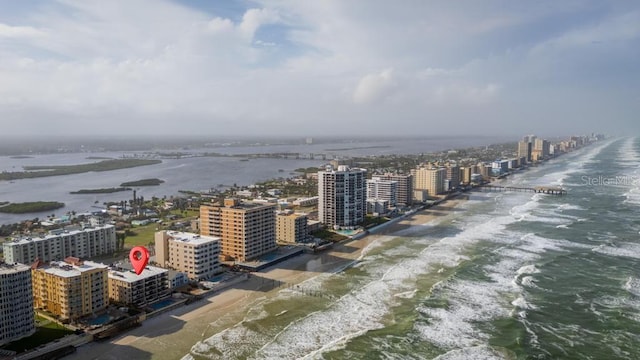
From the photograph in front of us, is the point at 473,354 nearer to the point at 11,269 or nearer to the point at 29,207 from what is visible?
the point at 11,269

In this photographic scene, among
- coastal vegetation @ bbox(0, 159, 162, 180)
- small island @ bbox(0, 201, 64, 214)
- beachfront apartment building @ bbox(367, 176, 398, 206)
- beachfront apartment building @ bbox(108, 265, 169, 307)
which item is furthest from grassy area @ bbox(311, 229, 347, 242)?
coastal vegetation @ bbox(0, 159, 162, 180)

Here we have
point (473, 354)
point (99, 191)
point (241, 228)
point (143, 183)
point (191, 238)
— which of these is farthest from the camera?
point (143, 183)

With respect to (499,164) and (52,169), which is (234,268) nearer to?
(499,164)

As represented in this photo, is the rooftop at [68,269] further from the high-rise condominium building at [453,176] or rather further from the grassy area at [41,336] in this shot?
the high-rise condominium building at [453,176]

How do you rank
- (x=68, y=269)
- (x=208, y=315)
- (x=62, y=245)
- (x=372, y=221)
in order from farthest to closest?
(x=372, y=221) → (x=62, y=245) → (x=208, y=315) → (x=68, y=269)

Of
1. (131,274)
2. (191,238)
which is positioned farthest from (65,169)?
(131,274)

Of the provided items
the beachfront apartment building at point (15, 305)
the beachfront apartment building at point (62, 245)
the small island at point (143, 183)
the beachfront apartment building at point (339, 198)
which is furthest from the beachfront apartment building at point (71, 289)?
the small island at point (143, 183)
